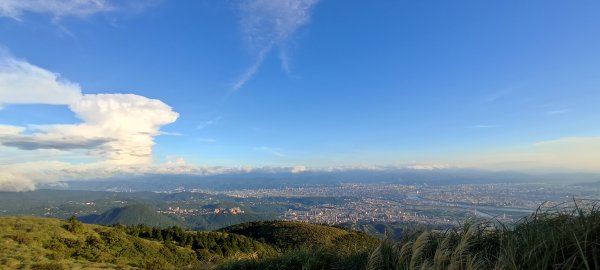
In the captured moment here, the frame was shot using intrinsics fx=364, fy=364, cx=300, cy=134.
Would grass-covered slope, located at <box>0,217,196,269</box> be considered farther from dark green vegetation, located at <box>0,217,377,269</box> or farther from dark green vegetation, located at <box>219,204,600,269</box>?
dark green vegetation, located at <box>219,204,600,269</box>

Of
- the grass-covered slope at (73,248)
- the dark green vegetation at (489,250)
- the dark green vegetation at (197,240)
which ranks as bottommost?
the dark green vegetation at (197,240)

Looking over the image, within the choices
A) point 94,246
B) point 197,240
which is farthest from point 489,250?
point 197,240

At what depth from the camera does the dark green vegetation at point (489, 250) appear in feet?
14.2

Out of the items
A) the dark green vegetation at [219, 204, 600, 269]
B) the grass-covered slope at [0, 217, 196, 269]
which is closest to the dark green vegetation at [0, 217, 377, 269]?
the grass-covered slope at [0, 217, 196, 269]

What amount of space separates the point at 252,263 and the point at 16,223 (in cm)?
3461

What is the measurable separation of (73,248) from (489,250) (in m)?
33.7

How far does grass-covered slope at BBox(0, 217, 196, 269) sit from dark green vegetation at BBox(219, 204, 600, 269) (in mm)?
17795

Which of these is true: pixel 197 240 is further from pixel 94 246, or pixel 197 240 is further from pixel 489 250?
pixel 489 250

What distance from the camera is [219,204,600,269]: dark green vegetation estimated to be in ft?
14.2

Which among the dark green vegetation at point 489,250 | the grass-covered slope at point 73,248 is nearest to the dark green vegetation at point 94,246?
the grass-covered slope at point 73,248

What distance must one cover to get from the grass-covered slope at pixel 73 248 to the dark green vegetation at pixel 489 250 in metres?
17.8

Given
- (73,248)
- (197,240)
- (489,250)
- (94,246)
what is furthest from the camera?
(197,240)

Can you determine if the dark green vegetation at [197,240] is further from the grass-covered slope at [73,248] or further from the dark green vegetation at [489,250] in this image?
the dark green vegetation at [489,250]

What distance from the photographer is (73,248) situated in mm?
30312
